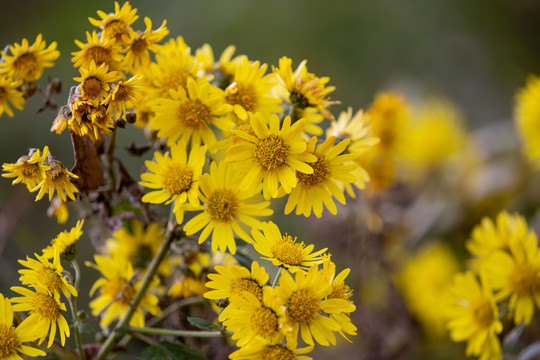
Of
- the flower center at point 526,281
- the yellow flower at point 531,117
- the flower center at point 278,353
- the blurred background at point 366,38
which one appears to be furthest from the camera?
the blurred background at point 366,38

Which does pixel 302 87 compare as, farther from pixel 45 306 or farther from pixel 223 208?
pixel 45 306

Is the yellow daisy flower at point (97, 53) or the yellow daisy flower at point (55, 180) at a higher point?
the yellow daisy flower at point (97, 53)

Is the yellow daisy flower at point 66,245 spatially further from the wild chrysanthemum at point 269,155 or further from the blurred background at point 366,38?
the blurred background at point 366,38

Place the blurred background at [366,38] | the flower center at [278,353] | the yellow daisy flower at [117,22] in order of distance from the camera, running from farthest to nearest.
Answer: the blurred background at [366,38]
the yellow daisy flower at [117,22]
the flower center at [278,353]

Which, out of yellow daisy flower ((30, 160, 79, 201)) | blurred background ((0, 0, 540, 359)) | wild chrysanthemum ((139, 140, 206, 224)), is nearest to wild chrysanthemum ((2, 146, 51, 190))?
yellow daisy flower ((30, 160, 79, 201))

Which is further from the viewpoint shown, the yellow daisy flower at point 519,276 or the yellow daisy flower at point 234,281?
the yellow daisy flower at point 519,276

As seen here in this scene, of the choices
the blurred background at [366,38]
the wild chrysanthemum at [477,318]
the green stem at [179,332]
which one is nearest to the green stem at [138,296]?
the green stem at [179,332]

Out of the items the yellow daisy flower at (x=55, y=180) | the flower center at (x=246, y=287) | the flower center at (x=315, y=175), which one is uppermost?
the flower center at (x=315, y=175)
